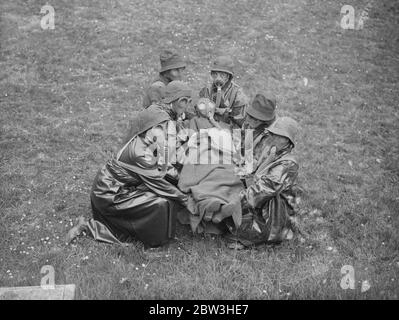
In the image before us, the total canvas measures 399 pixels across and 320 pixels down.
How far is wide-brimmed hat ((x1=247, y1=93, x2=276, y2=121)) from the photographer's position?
236 inches

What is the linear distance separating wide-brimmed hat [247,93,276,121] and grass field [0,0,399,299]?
55.7 inches

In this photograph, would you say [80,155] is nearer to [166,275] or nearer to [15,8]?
[166,275]

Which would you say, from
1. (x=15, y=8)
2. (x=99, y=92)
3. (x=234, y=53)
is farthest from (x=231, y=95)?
Result: (x=15, y=8)

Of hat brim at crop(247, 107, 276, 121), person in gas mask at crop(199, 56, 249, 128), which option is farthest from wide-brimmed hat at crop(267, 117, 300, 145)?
person in gas mask at crop(199, 56, 249, 128)

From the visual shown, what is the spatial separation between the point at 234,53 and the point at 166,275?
7352mm

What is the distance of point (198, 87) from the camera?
9.77m

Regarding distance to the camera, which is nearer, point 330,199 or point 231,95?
point 330,199

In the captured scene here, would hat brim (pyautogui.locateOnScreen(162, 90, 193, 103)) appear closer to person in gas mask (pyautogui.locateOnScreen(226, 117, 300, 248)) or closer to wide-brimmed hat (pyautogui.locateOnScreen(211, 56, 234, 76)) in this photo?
wide-brimmed hat (pyautogui.locateOnScreen(211, 56, 234, 76))

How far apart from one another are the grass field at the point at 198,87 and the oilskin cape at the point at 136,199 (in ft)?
0.78

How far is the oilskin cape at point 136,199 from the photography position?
5.11 metres

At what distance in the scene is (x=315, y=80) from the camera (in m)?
10.1

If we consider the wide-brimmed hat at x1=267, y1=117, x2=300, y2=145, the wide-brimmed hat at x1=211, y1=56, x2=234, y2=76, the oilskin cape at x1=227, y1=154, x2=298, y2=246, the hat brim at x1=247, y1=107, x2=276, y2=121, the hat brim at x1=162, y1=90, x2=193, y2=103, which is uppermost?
the wide-brimmed hat at x1=211, y1=56, x2=234, y2=76

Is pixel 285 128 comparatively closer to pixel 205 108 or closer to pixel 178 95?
pixel 178 95

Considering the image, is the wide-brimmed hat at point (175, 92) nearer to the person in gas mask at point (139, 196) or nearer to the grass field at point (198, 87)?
the person in gas mask at point (139, 196)
